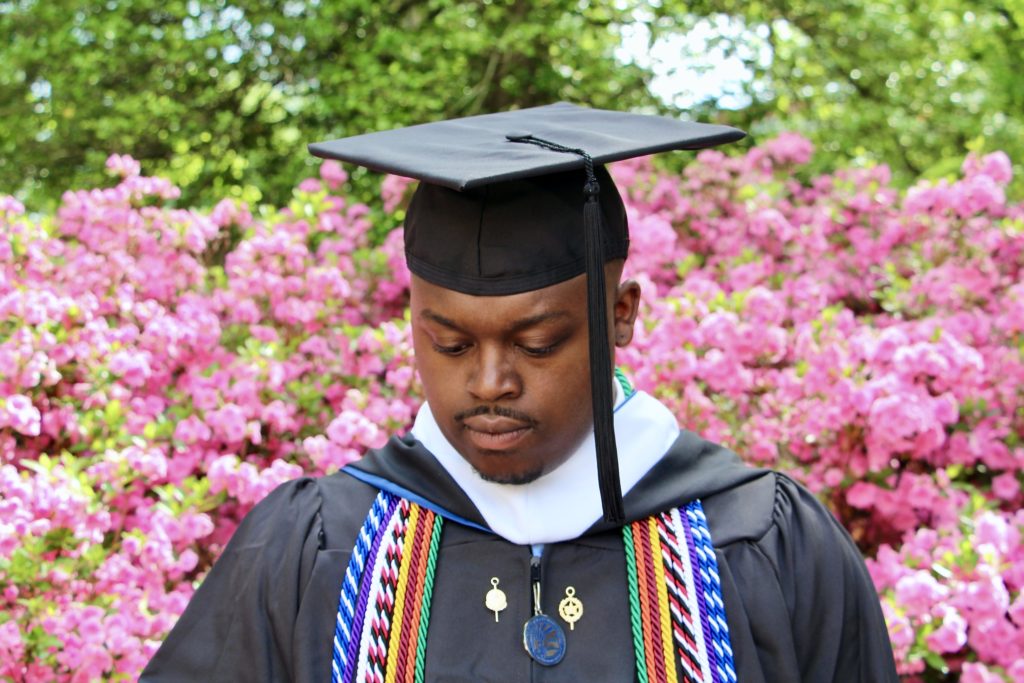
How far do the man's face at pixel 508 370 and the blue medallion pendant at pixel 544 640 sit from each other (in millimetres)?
212

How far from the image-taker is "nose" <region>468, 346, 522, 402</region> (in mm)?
1686

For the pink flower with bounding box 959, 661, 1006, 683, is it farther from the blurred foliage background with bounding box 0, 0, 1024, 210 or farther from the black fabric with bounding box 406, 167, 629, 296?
the blurred foliage background with bounding box 0, 0, 1024, 210

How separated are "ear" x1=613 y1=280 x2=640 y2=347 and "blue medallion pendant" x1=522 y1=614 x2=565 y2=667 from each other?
0.46 meters

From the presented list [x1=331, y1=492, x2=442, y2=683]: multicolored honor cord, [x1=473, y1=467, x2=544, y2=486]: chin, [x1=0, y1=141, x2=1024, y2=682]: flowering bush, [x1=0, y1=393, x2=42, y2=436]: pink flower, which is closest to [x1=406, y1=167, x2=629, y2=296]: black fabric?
[x1=473, y1=467, x2=544, y2=486]: chin

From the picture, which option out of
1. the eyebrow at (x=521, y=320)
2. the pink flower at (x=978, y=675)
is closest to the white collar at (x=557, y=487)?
the eyebrow at (x=521, y=320)

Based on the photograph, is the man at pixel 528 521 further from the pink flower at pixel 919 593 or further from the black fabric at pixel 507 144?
the pink flower at pixel 919 593

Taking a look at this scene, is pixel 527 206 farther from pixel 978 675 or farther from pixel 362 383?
pixel 362 383

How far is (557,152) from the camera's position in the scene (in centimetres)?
171

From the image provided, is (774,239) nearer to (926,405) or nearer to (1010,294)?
(1010,294)

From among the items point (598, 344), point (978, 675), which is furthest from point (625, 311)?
point (978, 675)

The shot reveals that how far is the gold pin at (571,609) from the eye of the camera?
178 cm

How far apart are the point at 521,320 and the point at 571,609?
448 mm

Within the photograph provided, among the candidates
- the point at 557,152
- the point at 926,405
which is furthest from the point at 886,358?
the point at 557,152

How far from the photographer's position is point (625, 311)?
1.91 metres
